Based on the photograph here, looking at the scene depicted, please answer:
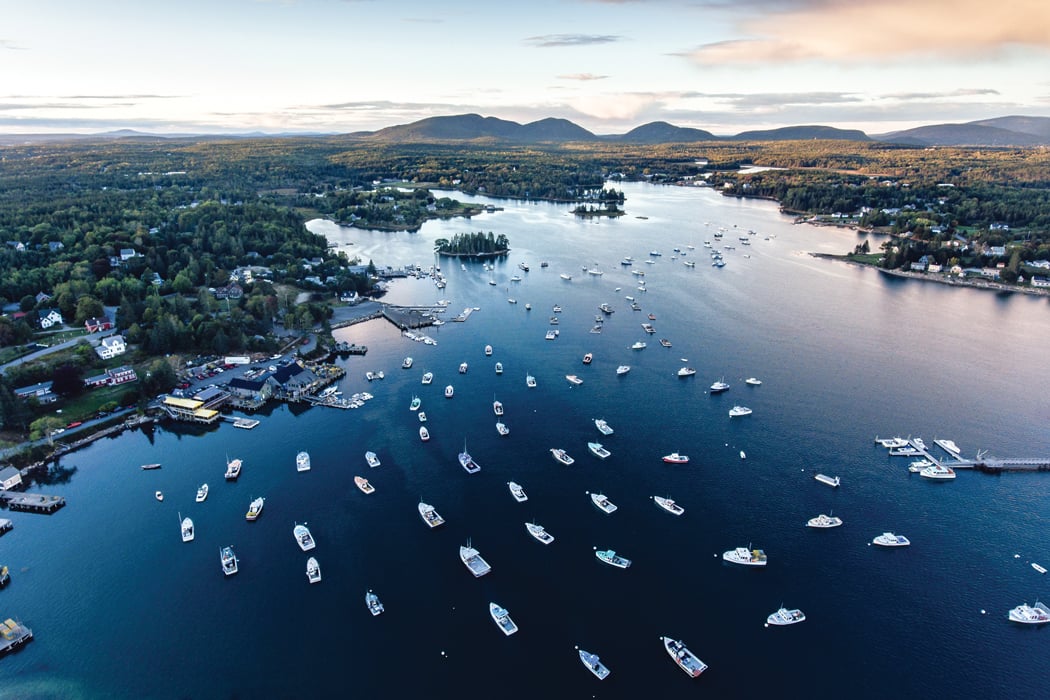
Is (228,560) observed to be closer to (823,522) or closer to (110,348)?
(823,522)

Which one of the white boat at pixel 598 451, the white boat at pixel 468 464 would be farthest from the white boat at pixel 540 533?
the white boat at pixel 598 451

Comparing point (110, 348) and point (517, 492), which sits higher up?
point (110, 348)

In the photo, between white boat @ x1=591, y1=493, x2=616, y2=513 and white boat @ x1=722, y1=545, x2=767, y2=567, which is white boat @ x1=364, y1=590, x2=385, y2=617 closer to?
white boat @ x1=591, y1=493, x2=616, y2=513

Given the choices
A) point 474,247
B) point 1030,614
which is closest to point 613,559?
point 1030,614

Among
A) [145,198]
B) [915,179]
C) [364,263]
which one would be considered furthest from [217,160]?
[915,179]

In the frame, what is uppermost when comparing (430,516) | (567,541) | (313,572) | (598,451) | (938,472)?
(938,472)

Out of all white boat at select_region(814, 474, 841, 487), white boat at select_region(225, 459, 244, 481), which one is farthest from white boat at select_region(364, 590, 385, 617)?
white boat at select_region(814, 474, 841, 487)

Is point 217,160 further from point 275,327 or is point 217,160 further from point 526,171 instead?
Result: point 275,327

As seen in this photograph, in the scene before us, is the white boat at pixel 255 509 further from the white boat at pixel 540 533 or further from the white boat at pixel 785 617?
the white boat at pixel 785 617
